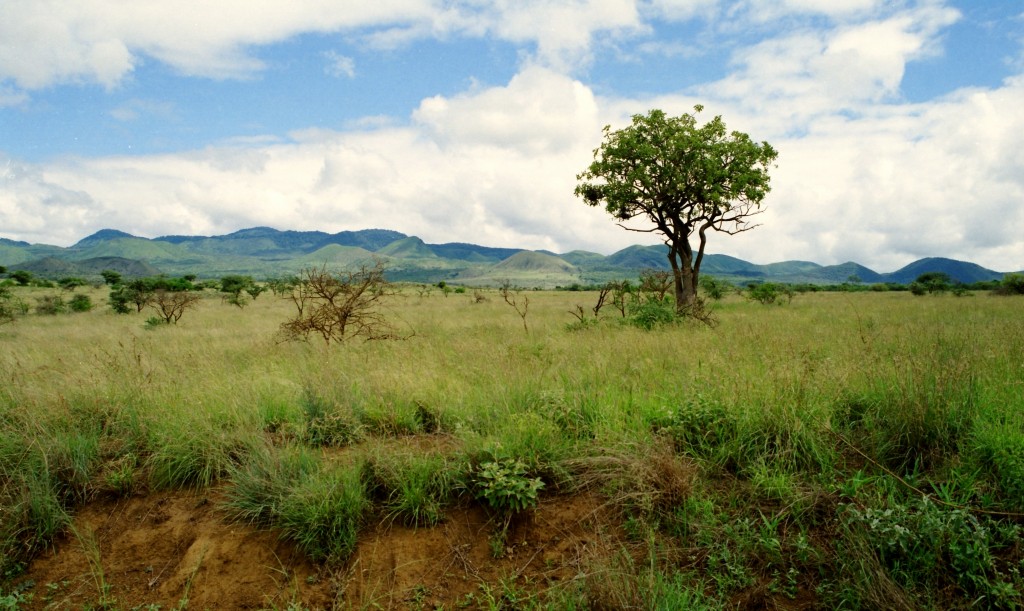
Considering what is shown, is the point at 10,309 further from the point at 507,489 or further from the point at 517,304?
the point at 507,489

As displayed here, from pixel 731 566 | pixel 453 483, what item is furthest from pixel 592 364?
pixel 731 566

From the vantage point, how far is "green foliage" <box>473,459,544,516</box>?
12.7 feet

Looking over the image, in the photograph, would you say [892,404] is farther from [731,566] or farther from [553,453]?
[553,453]

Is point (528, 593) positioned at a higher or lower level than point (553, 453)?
lower

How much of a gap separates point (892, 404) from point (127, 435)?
7.66 metres

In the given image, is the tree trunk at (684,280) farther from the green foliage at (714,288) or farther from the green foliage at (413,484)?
the green foliage at (413,484)

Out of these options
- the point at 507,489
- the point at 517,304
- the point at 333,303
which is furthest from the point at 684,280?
the point at 507,489

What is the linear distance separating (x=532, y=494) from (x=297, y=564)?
1.91m

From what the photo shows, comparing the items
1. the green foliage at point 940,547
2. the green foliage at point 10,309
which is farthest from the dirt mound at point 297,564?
the green foliage at point 10,309

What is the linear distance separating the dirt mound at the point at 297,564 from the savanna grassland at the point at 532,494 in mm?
18

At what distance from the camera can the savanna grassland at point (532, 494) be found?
322 cm

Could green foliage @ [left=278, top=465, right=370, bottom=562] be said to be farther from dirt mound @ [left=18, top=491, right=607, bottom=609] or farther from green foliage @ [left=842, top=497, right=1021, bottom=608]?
green foliage @ [left=842, top=497, right=1021, bottom=608]

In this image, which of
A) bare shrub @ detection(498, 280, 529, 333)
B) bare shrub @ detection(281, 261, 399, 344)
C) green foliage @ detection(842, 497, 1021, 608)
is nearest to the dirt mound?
green foliage @ detection(842, 497, 1021, 608)

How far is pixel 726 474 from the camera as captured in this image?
4133 millimetres
